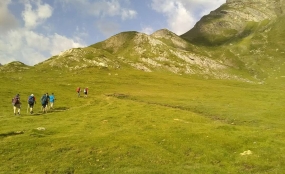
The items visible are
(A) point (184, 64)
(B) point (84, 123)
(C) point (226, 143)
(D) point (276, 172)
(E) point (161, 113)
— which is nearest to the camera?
(D) point (276, 172)

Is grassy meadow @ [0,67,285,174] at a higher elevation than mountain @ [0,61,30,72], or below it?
below

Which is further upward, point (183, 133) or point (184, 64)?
point (184, 64)

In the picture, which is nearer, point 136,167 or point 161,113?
point 136,167

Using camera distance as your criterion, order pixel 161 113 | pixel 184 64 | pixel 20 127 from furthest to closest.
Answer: pixel 184 64 → pixel 161 113 → pixel 20 127

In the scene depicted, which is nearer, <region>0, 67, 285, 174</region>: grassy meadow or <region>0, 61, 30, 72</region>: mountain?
<region>0, 67, 285, 174</region>: grassy meadow

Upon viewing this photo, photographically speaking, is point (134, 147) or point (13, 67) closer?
point (134, 147)

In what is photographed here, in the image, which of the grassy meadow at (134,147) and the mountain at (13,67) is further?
the mountain at (13,67)

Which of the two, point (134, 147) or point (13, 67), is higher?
point (13, 67)

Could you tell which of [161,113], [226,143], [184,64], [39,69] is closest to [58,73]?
[39,69]

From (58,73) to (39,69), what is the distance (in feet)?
48.7

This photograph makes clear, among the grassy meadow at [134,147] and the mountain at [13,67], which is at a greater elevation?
the mountain at [13,67]

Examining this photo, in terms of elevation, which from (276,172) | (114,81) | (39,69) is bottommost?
(276,172)

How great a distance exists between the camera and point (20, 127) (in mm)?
40906

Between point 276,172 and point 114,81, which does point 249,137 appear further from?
point 114,81
